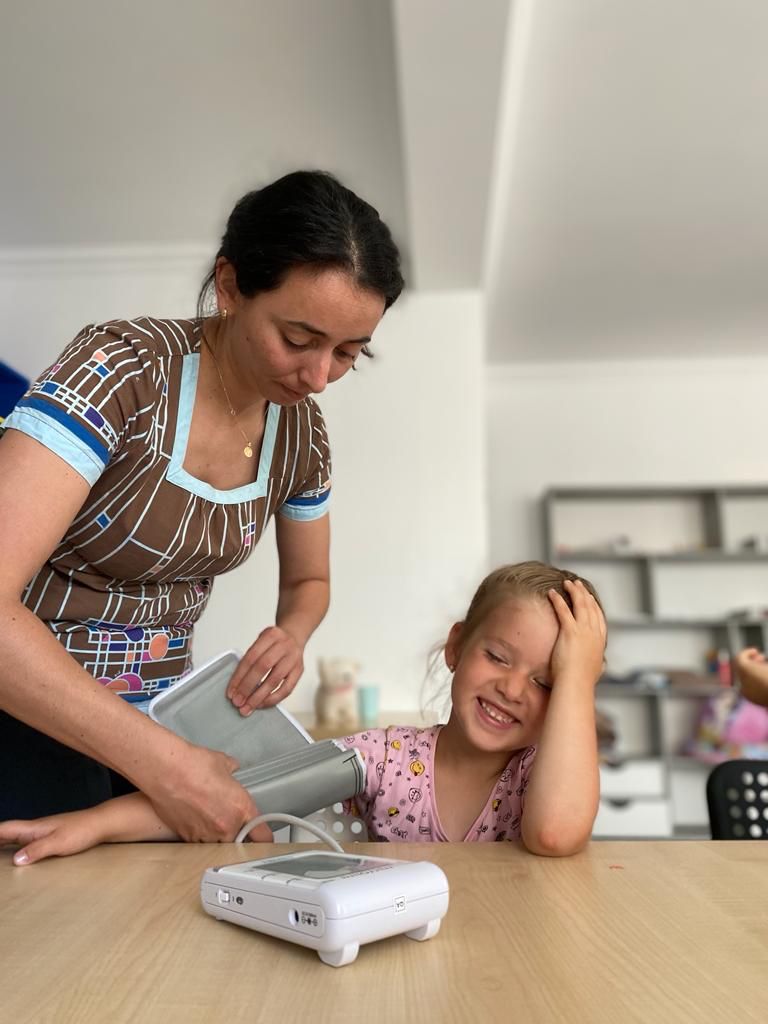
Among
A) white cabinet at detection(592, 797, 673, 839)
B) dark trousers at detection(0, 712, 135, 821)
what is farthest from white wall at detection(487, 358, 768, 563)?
dark trousers at detection(0, 712, 135, 821)

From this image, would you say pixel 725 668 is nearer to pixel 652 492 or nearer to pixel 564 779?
pixel 652 492

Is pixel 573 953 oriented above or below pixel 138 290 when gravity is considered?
below

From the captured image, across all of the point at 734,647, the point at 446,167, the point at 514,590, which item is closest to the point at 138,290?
the point at 446,167

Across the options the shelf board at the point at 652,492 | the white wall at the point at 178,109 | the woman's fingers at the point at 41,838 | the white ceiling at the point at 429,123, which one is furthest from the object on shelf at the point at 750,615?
the woman's fingers at the point at 41,838

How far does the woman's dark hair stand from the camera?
3.04ft

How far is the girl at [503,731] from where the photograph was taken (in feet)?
3.02

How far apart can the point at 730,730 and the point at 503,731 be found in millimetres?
3570

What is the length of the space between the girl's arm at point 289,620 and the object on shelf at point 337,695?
149cm

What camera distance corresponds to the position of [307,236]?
0.92 m

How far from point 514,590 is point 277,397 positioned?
1.20 ft

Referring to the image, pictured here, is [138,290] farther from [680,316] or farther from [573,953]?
[573,953]

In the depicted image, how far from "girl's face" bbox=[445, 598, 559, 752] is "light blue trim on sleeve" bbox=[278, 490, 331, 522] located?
29 centimetres

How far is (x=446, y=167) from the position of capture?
2.39 metres

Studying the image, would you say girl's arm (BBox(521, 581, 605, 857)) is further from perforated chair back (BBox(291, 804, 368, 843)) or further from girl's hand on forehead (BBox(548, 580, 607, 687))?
perforated chair back (BBox(291, 804, 368, 843))
